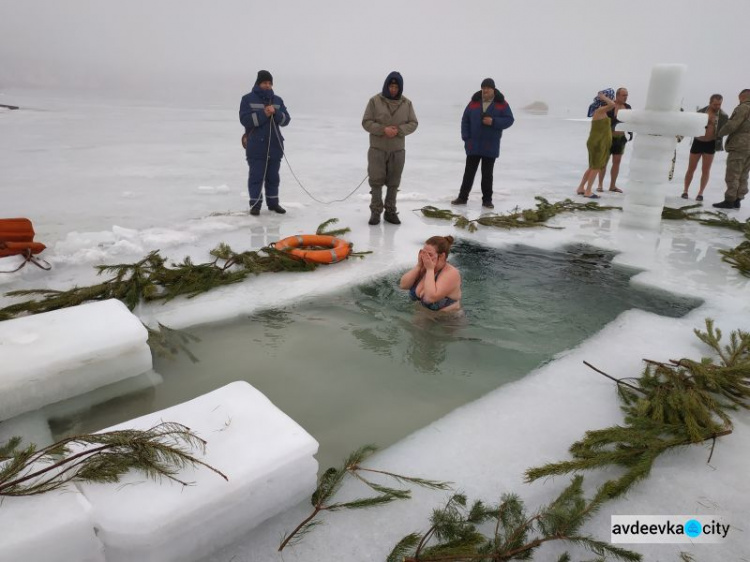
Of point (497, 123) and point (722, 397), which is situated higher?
point (497, 123)

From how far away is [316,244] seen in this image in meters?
6.84

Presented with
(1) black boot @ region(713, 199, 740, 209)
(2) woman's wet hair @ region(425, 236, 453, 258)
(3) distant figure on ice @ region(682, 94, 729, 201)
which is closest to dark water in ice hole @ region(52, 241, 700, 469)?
(2) woman's wet hair @ region(425, 236, 453, 258)

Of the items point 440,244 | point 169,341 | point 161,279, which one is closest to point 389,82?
point 440,244

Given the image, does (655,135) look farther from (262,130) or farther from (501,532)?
(501,532)

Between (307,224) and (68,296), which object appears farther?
(307,224)

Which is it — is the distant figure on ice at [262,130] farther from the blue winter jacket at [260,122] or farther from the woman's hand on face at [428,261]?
the woman's hand on face at [428,261]

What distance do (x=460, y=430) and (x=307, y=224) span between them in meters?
5.20

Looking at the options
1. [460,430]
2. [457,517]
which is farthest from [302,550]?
[460,430]

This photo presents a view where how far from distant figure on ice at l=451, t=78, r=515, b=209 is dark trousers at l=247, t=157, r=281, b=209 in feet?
10.4

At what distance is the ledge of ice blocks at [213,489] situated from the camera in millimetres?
2324

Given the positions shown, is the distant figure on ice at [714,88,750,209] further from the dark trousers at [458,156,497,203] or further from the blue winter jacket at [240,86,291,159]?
the blue winter jacket at [240,86,291,159]

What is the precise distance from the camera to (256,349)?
14.8 ft

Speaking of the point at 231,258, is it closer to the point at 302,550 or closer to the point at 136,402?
the point at 136,402

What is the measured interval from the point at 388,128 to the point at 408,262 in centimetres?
225
